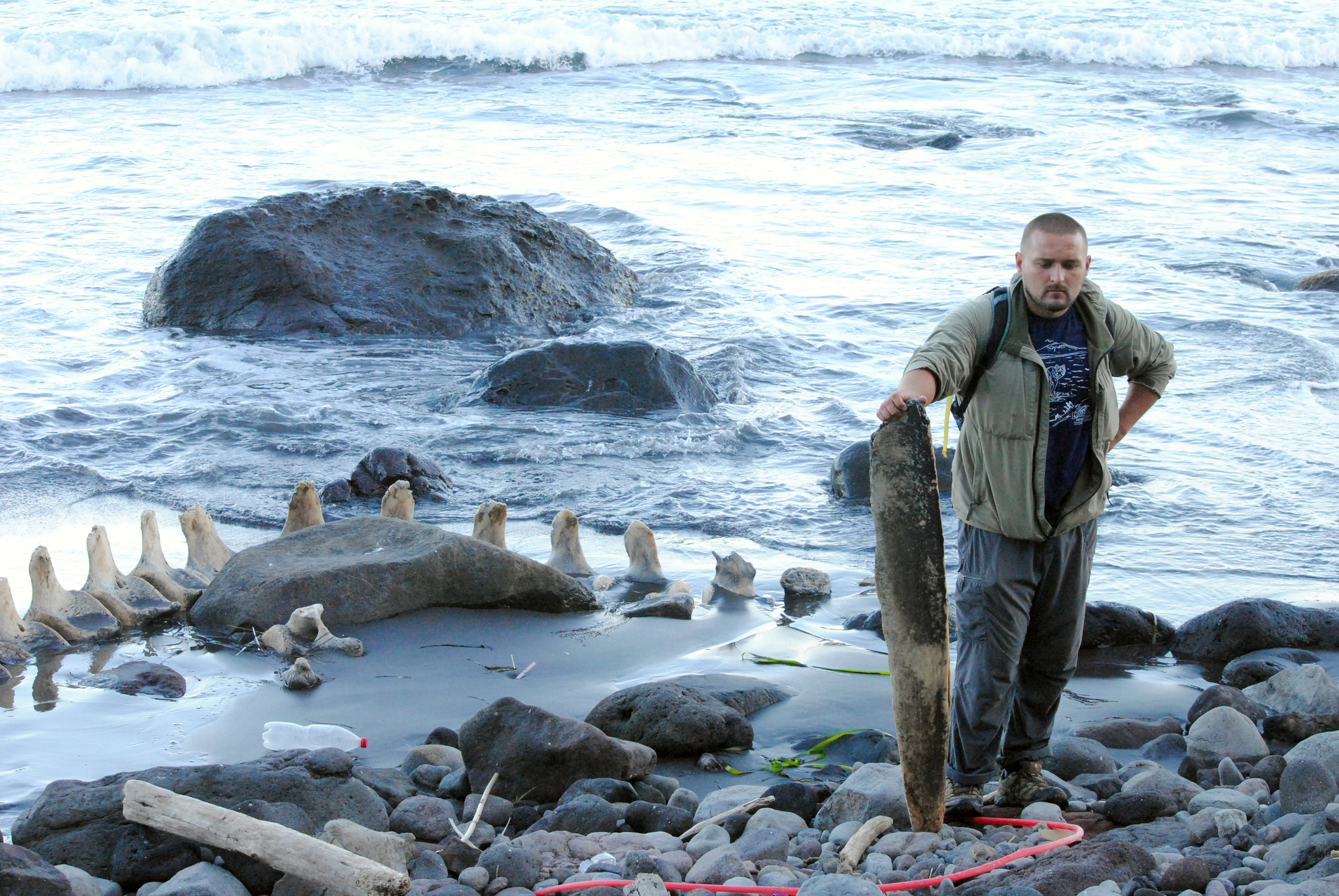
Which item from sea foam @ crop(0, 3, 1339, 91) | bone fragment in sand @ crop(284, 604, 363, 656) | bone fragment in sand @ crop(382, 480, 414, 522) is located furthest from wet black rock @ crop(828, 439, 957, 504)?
sea foam @ crop(0, 3, 1339, 91)

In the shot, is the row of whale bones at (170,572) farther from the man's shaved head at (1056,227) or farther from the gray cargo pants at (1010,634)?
the man's shaved head at (1056,227)

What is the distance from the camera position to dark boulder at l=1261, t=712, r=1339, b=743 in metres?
4.18

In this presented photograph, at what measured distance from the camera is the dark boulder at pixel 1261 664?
15.6 ft

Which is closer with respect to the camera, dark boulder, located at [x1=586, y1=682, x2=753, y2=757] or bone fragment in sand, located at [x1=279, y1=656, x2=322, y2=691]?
dark boulder, located at [x1=586, y1=682, x2=753, y2=757]

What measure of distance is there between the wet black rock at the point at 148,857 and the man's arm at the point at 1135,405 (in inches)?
112

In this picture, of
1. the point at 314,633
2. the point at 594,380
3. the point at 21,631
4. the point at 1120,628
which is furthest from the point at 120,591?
the point at 1120,628

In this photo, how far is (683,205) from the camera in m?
14.5

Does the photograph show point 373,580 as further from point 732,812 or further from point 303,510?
point 732,812

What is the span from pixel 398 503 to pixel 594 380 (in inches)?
108

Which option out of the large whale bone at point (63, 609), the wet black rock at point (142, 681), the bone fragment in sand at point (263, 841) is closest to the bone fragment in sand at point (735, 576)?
the wet black rock at point (142, 681)

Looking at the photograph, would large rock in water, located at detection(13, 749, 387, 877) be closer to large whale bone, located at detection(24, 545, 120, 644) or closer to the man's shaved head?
large whale bone, located at detection(24, 545, 120, 644)

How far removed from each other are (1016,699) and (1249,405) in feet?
18.1

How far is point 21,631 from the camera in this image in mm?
4805

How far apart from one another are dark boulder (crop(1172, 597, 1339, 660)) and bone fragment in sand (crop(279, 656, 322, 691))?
3.37 meters
